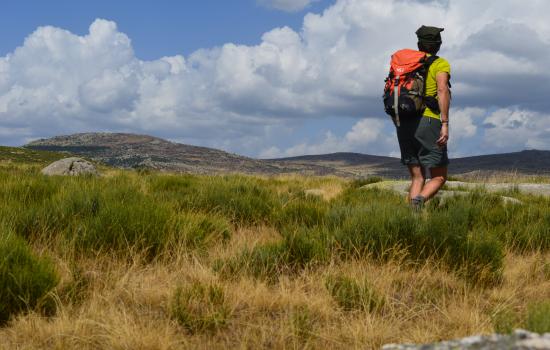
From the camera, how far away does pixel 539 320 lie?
2088mm

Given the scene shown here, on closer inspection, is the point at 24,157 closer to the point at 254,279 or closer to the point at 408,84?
the point at 408,84

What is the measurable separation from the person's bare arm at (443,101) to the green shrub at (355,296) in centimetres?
279

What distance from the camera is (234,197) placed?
617cm

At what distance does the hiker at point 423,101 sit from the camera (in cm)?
536

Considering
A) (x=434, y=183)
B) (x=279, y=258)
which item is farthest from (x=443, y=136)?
(x=279, y=258)

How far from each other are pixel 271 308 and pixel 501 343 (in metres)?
1.62

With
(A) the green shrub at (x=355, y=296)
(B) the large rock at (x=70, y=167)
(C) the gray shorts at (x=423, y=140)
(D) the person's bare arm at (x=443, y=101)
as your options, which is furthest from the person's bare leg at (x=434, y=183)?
(B) the large rock at (x=70, y=167)

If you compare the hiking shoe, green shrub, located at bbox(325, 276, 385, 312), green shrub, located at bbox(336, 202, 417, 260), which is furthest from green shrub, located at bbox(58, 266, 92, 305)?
the hiking shoe

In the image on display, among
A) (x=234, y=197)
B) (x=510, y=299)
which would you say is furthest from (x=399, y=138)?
(x=510, y=299)

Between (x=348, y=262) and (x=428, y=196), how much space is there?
2.28 m

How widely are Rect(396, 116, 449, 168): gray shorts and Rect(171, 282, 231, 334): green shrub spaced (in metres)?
3.38

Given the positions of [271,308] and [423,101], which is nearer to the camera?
[271,308]

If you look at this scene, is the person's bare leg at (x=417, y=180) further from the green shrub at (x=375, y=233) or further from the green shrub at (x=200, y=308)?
the green shrub at (x=200, y=308)

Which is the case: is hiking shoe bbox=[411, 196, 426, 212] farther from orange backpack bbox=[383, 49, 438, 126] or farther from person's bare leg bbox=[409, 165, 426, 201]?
orange backpack bbox=[383, 49, 438, 126]
